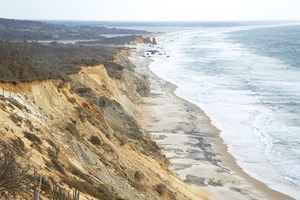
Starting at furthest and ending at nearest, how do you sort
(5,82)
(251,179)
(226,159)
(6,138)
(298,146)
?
1. (298,146)
2. (226,159)
3. (251,179)
4. (5,82)
5. (6,138)

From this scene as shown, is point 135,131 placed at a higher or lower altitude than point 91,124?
lower

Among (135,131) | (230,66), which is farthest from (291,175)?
(230,66)

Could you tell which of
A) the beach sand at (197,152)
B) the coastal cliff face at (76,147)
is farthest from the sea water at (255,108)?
the coastal cliff face at (76,147)

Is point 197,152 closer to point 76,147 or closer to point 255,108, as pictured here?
point 76,147

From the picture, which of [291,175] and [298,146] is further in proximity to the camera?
[298,146]

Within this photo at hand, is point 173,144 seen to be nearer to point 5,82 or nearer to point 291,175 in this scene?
A: point 291,175

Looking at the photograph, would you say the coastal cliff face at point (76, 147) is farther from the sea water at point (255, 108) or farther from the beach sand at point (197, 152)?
the sea water at point (255, 108)
